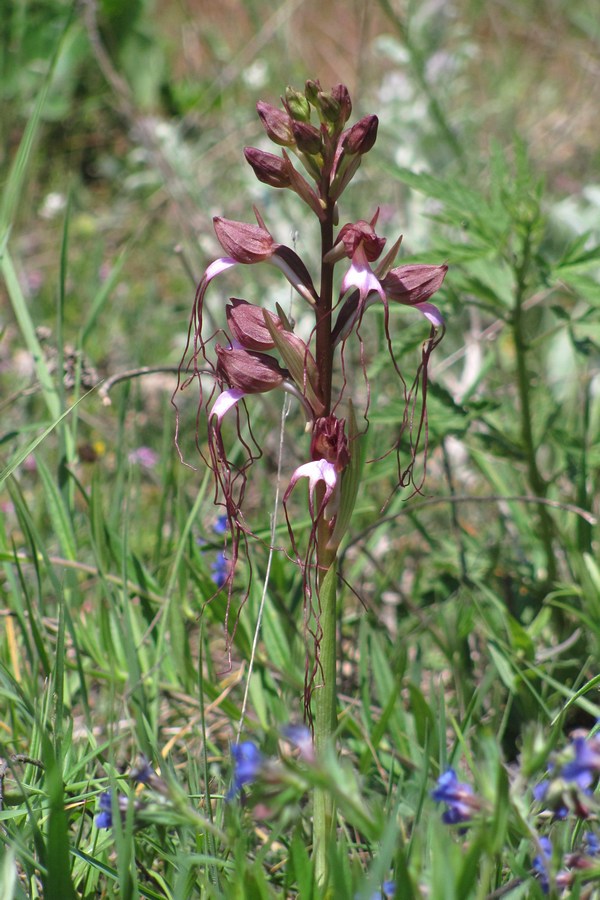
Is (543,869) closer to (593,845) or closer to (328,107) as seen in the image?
(593,845)

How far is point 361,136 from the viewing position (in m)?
1.13

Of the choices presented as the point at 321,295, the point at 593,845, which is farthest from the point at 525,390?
the point at 593,845

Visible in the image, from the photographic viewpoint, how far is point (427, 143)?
4125mm

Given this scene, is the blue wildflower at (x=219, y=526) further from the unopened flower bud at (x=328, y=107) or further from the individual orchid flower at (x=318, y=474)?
the unopened flower bud at (x=328, y=107)

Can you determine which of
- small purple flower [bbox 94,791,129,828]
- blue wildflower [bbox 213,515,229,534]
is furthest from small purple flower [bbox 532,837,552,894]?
blue wildflower [bbox 213,515,229,534]

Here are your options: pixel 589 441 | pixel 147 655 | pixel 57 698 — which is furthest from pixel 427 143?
pixel 57 698

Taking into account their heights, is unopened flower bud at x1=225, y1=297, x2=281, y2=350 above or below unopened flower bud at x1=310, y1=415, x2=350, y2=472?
above

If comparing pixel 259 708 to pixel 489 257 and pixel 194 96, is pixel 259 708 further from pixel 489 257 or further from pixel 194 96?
pixel 194 96

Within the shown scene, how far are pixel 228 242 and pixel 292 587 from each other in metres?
0.88

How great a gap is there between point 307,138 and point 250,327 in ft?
0.79

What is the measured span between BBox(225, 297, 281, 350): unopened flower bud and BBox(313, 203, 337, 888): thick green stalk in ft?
0.22

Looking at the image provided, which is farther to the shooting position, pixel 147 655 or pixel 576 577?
pixel 576 577

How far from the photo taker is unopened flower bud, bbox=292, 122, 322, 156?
113 cm

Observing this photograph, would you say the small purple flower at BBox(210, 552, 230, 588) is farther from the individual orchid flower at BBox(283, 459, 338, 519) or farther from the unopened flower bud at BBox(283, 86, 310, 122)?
the unopened flower bud at BBox(283, 86, 310, 122)
